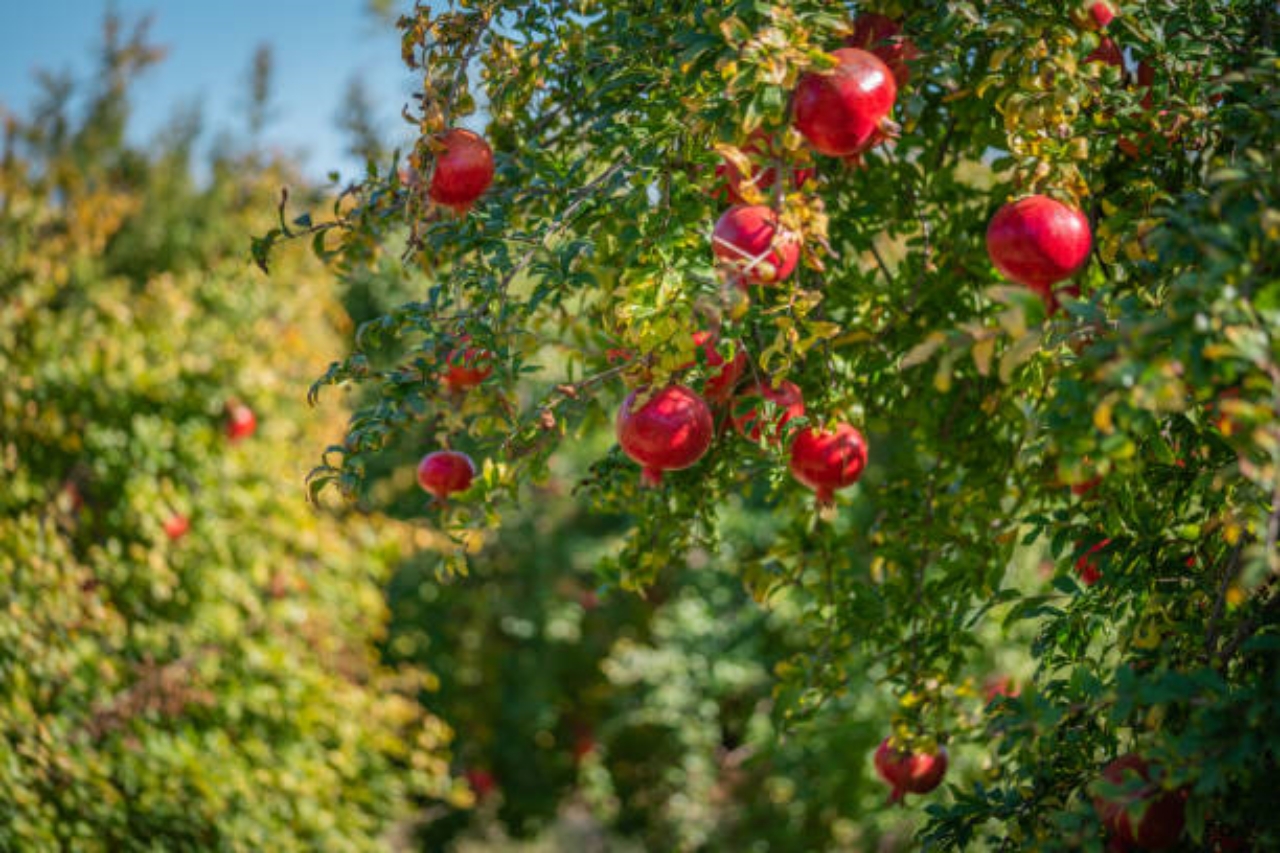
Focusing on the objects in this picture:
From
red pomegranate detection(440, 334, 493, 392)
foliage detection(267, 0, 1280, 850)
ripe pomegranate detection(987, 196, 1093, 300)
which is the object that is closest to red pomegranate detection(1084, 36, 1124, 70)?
foliage detection(267, 0, 1280, 850)

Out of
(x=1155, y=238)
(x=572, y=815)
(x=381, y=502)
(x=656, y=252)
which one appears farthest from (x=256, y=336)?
(x=572, y=815)

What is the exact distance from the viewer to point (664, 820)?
24.5 feet

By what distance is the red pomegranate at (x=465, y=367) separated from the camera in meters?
1.54

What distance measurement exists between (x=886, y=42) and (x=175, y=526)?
3994 millimetres

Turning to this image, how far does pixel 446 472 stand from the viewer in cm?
186

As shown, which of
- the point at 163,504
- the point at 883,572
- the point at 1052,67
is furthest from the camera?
the point at 163,504

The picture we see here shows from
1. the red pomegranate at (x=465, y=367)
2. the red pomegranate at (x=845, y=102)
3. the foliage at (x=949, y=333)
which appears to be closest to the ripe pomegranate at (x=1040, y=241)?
the foliage at (x=949, y=333)

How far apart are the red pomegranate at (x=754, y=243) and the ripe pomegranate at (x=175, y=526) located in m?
3.90

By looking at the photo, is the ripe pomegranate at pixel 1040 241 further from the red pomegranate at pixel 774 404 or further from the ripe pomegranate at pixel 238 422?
the ripe pomegranate at pixel 238 422

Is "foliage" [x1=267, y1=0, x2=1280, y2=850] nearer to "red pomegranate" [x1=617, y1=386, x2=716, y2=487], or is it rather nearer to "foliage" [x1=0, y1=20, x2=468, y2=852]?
"red pomegranate" [x1=617, y1=386, x2=716, y2=487]

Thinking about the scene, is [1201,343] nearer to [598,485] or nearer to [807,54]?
[807,54]

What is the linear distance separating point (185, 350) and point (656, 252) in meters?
4.08

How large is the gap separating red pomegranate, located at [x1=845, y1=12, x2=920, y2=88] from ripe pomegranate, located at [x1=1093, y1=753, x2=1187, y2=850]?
3.26ft

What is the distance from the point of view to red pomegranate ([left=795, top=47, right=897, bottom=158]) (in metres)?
1.24
